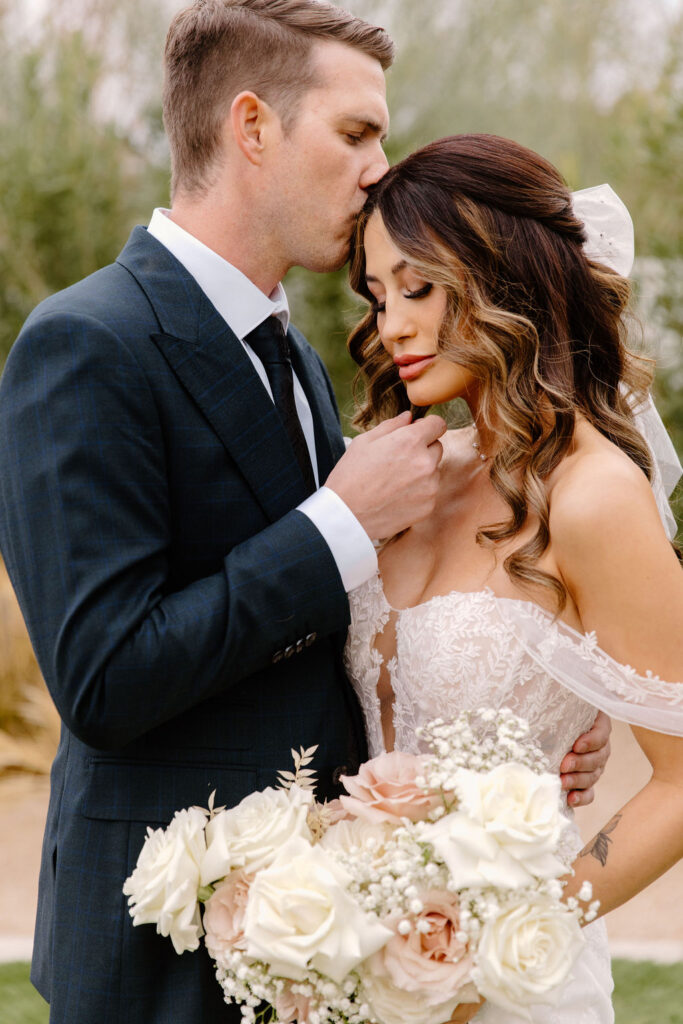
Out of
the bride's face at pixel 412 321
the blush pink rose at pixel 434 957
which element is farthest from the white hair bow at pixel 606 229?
the blush pink rose at pixel 434 957

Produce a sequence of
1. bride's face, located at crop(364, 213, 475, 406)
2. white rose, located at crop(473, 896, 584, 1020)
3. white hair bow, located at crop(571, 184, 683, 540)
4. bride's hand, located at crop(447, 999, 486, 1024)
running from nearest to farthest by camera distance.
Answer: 1. white rose, located at crop(473, 896, 584, 1020)
2. bride's hand, located at crop(447, 999, 486, 1024)
3. bride's face, located at crop(364, 213, 475, 406)
4. white hair bow, located at crop(571, 184, 683, 540)

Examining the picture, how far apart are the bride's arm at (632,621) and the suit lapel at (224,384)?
584 mm

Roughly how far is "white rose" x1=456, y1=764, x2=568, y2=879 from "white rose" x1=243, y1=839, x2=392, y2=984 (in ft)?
0.79

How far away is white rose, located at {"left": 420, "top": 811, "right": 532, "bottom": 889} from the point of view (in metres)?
A: 1.69

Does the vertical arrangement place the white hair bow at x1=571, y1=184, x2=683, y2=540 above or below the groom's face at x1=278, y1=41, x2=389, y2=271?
below

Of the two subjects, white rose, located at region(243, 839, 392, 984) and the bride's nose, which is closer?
white rose, located at region(243, 839, 392, 984)

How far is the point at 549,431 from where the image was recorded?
2.47 m

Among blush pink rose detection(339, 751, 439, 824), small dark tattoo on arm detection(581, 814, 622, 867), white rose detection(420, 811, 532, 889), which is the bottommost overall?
small dark tattoo on arm detection(581, 814, 622, 867)

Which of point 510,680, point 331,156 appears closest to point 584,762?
point 510,680

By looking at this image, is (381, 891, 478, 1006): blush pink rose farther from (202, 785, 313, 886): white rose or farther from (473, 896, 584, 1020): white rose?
(202, 785, 313, 886): white rose

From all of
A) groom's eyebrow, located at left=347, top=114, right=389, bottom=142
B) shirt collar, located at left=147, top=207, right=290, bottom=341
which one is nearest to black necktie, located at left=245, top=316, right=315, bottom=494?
A: shirt collar, located at left=147, top=207, right=290, bottom=341

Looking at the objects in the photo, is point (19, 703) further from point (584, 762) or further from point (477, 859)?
point (477, 859)

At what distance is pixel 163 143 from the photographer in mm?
8289

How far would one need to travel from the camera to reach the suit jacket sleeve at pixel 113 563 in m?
2.00
